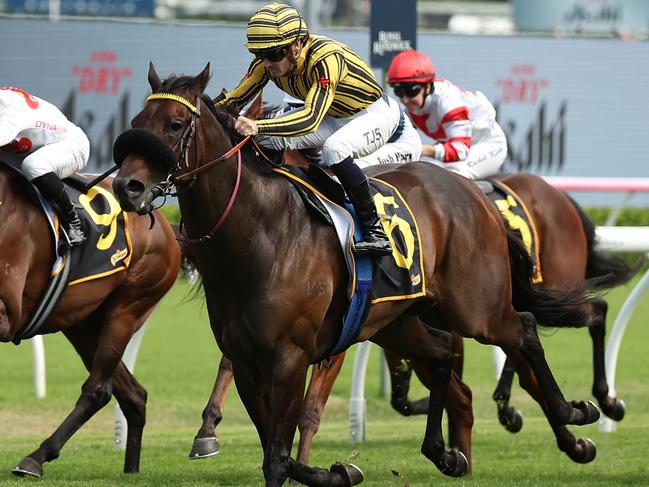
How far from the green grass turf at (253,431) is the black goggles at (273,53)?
3.77ft

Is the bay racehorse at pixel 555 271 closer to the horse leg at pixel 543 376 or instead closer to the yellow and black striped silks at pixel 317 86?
the horse leg at pixel 543 376

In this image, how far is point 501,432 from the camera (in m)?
8.11

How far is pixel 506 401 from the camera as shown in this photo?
7.33 metres

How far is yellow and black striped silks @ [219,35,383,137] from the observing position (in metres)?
4.93

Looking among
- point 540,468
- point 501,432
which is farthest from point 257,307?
point 501,432

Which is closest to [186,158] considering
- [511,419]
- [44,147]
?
[44,147]

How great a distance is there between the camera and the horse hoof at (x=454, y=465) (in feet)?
19.2

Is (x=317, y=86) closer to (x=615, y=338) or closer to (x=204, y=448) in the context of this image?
(x=204, y=448)

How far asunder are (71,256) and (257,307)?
5.62 feet

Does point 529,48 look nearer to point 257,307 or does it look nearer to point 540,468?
point 540,468

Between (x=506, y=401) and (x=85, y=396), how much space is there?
2449 millimetres

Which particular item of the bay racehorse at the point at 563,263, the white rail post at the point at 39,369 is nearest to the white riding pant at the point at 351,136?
the bay racehorse at the point at 563,263

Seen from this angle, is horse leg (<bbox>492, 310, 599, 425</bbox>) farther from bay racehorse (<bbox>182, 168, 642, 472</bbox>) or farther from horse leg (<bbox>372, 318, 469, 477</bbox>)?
bay racehorse (<bbox>182, 168, 642, 472</bbox>)

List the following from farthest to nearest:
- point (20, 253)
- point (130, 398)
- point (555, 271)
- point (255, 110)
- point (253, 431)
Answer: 1. point (253, 431)
2. point (555, 271)
3. point (255, 110)
4. point (130, 398)
5. point (20, 253)
